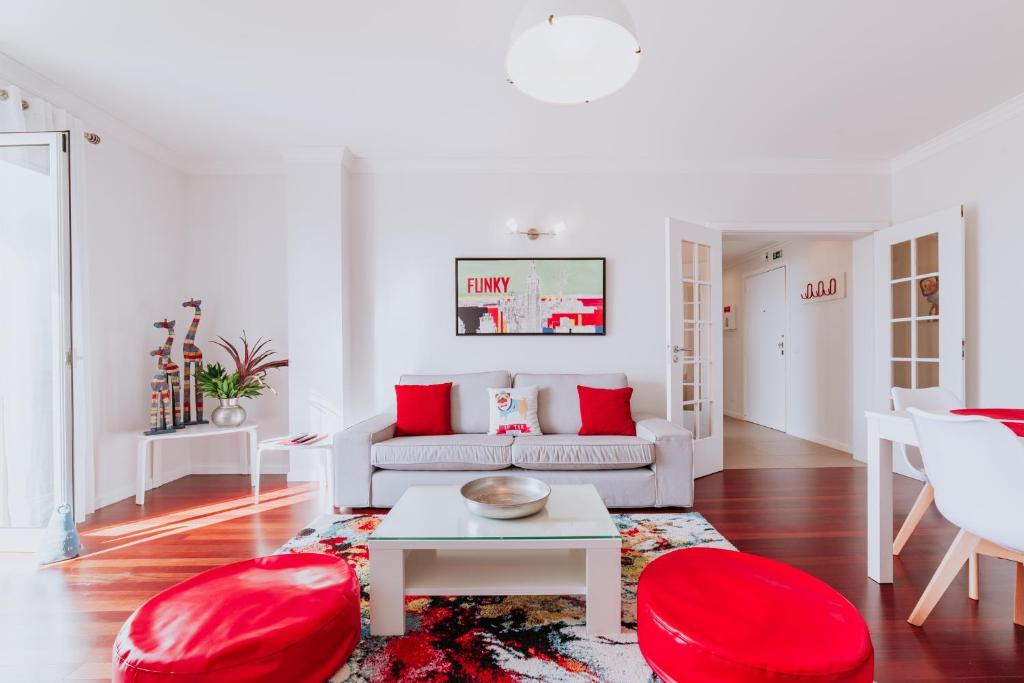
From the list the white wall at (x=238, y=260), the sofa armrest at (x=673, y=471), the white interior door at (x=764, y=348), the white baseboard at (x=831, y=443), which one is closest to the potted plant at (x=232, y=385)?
the white wall at (x=238, y=260)

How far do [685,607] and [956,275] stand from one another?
3.57 metres

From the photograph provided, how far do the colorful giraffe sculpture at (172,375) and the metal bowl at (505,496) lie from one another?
8.88 ft

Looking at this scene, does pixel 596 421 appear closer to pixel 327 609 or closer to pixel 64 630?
pixel 327 609

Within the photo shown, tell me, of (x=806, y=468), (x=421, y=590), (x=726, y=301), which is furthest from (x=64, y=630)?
(x=726, y=301)

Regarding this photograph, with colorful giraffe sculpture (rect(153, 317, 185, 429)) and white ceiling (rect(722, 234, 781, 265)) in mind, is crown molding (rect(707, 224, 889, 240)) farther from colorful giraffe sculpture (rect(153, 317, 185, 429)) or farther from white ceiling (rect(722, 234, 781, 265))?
colorful giraffe sculpture (rect(153, 317, 185, 429))

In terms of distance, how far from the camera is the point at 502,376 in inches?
148

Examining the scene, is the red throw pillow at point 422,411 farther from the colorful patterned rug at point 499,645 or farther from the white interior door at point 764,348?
the white interior door at point 764,348

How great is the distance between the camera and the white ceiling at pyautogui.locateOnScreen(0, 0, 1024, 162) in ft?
7.36

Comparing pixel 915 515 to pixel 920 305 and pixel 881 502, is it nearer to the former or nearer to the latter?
pixel 881 502

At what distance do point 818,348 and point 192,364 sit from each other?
236 inches

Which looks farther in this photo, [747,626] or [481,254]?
[481,254]

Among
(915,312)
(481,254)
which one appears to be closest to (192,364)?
(481,254)

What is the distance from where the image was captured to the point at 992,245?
331cm

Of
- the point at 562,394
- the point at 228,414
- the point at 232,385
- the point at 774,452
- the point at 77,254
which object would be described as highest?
the point at 77,254
